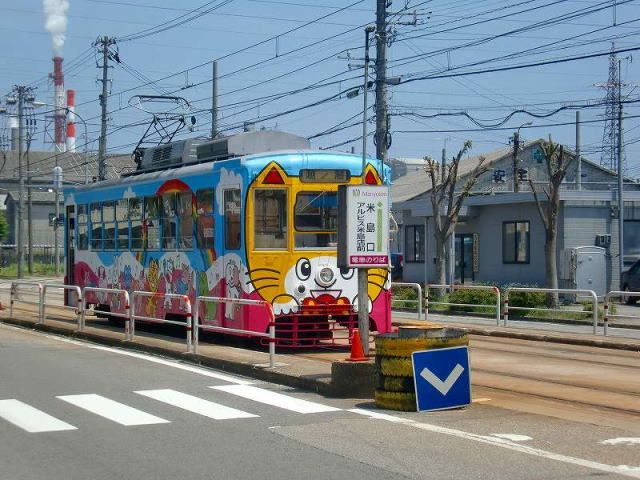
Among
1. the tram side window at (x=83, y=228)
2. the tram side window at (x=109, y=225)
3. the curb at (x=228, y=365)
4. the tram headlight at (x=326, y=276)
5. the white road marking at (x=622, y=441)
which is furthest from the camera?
the tram side window at (x=83, y=228)

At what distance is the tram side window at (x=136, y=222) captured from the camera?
69.7 ft

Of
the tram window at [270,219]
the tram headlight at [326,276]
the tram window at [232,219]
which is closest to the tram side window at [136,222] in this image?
the tram window at [232,219]

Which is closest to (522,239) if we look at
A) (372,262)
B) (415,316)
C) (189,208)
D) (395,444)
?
(415,316)

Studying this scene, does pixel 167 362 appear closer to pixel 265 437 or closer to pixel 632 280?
pixel 265 437

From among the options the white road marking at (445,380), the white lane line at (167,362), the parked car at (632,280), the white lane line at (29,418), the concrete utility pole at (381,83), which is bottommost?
the white lane line at (29,418)

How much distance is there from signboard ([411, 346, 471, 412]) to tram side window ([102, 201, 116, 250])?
42.0ft

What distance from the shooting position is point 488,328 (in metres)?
24.2

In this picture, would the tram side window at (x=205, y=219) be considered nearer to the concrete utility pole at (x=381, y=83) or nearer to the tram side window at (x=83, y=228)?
the tram side window at (x=83, y=228)

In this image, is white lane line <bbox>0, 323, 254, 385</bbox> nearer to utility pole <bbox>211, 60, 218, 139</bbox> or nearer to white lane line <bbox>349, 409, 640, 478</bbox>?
white lane line <bbox>349, 409, 640, 478</bbox>

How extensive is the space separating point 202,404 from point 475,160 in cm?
5462

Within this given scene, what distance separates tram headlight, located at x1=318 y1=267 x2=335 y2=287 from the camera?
57.3 feet

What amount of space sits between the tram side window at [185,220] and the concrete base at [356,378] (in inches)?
285

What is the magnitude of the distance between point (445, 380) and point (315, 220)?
6502mm

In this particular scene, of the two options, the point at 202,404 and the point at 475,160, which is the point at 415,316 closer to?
the point at 202,404
